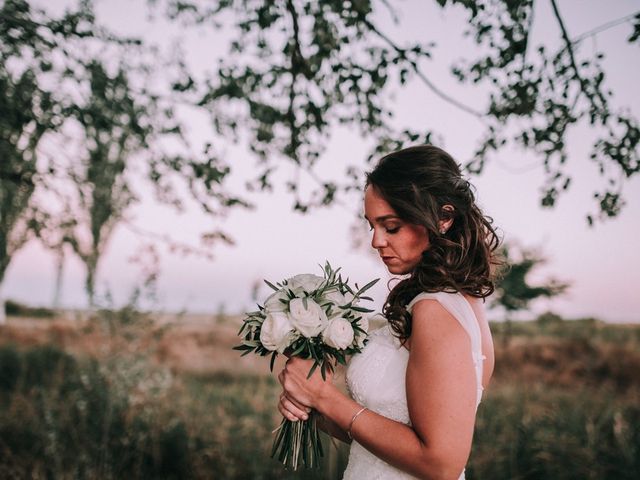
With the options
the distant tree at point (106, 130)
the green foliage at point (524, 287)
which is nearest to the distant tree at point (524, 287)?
the green foliage at point (524, 287)

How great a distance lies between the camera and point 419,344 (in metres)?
1.91

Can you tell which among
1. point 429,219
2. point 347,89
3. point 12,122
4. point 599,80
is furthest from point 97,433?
point 599,80

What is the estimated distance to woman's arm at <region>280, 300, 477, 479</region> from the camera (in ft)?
5.99

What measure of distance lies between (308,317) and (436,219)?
72 cm

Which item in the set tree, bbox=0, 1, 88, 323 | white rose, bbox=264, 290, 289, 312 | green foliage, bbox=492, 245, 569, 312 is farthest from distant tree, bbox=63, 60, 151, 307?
green foliage, bbox=492, 245, 569, 312

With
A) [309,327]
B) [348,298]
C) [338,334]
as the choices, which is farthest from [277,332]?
[348,298]

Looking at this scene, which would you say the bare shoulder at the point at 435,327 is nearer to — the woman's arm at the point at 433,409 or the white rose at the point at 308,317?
the woman's arm at the point at 433,409

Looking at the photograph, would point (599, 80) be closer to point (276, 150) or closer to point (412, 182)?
point (412, 182)

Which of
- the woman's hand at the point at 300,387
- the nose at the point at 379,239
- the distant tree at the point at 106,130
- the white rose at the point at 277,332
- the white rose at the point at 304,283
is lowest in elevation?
the woman's hand at the point at 300,387

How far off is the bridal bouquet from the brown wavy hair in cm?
22

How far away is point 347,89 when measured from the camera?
441 centimetres

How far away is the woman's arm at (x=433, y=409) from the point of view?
1.83 m

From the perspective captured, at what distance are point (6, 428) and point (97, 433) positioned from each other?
1.49 metres

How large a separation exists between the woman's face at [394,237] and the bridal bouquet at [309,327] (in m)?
0.19
